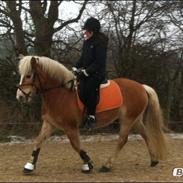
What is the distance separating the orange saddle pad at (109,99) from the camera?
26.5 ft

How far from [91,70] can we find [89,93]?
35cm

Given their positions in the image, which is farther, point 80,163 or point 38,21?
point 38,21

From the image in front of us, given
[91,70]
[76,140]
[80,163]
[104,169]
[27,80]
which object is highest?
[91,70]

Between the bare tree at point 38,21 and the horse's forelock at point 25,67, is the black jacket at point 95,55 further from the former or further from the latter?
the bare tree at point 38,21

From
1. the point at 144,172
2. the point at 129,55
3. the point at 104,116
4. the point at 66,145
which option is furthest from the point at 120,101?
the point at 129,55

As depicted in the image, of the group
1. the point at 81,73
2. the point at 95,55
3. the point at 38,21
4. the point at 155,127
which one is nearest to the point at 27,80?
the point at 81,73

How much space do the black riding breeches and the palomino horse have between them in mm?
131

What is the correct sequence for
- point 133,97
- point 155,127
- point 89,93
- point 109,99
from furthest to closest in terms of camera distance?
point 155,127 < point 133,97 < point 109,99 < point 89,93

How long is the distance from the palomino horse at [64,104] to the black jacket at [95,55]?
33 centimetres

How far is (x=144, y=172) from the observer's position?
8031mm

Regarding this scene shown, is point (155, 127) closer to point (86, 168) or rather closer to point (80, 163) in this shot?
point (80, 163)

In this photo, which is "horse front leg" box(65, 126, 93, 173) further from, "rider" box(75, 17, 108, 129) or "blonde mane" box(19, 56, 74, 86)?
"blonde mane" box(19, 56, 74, 86)

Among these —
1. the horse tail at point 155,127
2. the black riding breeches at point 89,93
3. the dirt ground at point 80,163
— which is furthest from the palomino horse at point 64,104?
the dirt ground at point 80,163

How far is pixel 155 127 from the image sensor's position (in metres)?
8.80
